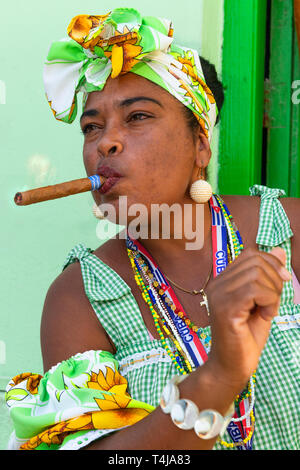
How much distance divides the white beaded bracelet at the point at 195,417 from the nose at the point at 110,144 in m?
0.64

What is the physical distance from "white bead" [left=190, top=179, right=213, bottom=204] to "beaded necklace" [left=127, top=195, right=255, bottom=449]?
0.42 ft

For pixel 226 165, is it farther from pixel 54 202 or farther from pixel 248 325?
pixel 248 325

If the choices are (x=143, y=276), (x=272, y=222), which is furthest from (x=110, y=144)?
(x=272, y=222)

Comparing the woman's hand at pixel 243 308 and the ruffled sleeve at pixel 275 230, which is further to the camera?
the ruffled sleeve at pixel 275 230

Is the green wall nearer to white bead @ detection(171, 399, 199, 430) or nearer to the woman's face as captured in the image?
the woman's face

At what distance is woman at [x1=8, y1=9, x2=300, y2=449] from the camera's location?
5.60 feet

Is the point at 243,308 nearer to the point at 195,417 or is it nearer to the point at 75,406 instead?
the point at 195,417

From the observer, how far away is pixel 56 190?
1.62 metres

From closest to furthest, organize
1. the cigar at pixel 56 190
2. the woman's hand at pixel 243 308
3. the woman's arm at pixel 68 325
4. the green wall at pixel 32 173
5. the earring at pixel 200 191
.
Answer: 1. the woman's hand at pixel 243 308
2. the cigar at pixel 56 190
3. the woman's arm at pixel 68 325
4. the earring at pixel 200 191
5. the green wall at pixel 32 173

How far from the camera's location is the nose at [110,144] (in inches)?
70.9

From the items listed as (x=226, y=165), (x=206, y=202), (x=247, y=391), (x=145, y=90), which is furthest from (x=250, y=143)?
(x=247, y=391)

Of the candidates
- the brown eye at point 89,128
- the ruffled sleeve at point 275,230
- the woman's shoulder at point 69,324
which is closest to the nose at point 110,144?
the brown eye at point 89,128

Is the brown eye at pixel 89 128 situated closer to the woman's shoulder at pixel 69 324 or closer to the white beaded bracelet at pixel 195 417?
the woman's shoulder at pixel 69 324

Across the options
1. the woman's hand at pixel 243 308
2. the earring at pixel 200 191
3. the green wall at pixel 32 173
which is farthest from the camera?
the green wall at pixel 32 173
